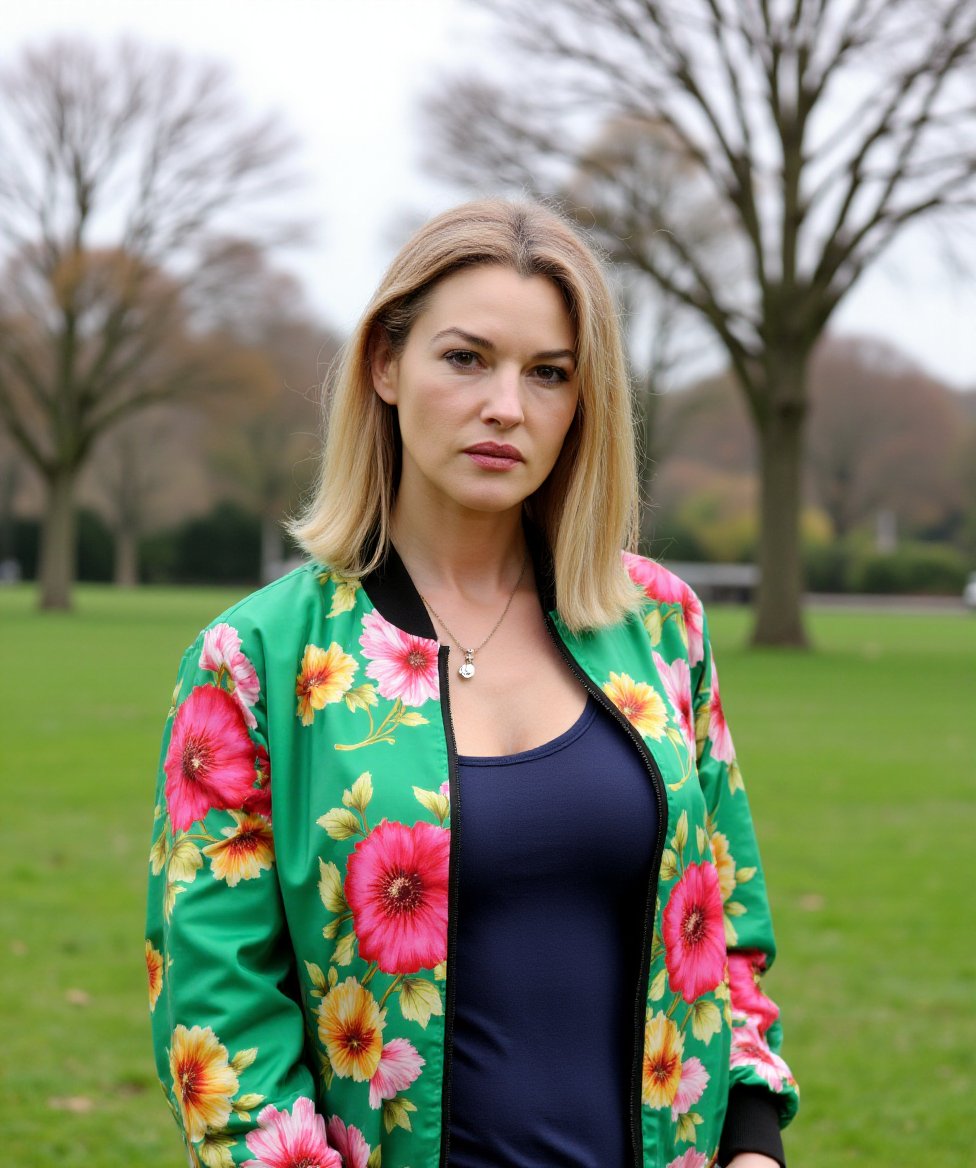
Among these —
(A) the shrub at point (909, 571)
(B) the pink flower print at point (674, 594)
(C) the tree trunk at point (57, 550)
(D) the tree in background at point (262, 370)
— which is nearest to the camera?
(B) the pink flower print at point (674, 594)

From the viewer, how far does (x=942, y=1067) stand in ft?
17.2

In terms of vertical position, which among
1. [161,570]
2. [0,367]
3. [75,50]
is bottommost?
[161,570]

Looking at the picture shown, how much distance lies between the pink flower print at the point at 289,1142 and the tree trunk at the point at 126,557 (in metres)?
62.1

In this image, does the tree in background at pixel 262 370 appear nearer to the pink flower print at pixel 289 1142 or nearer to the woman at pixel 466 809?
the woman at pixel 466 809

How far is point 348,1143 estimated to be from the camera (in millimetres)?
1950

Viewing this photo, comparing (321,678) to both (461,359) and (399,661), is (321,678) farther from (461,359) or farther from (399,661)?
(461,359)

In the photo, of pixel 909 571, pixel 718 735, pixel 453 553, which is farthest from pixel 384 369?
pixel 909 571

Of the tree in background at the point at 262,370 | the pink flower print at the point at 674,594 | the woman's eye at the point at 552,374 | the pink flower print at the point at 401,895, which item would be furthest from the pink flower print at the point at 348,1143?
the tree in background at the point at 262,370

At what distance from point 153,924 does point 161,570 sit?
6402cm

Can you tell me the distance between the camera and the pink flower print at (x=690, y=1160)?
2.12 meters

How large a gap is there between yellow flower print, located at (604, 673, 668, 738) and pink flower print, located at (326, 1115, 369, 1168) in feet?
2.23

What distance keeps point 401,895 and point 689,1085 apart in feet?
1.77

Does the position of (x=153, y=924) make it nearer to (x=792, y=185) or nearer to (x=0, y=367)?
(x=792, y=185)

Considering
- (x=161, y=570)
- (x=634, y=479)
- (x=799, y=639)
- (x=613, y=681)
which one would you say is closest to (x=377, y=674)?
(x=613, y=681)
